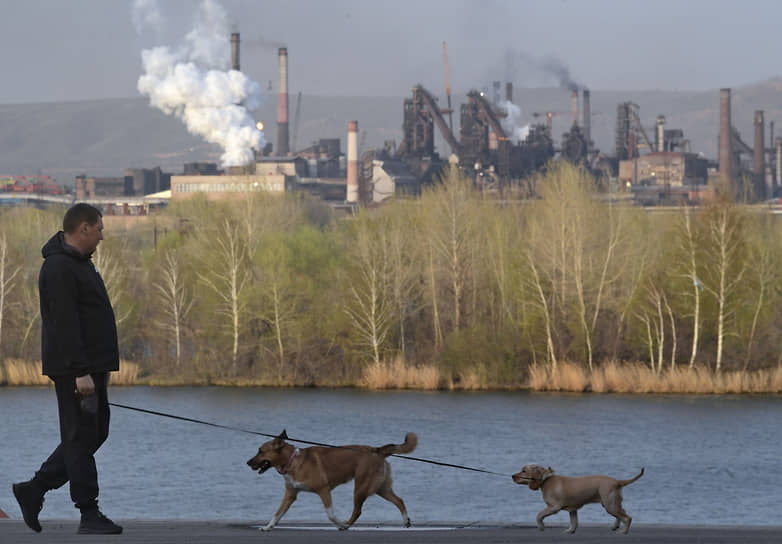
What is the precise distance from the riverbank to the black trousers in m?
35.8

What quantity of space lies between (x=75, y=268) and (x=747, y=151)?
5541 inches

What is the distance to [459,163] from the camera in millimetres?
123062

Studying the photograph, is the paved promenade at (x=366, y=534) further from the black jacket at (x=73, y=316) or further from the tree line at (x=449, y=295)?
the tree line at (x=449, y=295)

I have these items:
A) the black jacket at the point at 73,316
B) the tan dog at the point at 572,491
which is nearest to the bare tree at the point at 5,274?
the tan dog at the point at 572,491

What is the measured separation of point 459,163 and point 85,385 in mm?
115292

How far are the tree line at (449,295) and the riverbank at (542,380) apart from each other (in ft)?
0.90

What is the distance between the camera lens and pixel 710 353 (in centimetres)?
4628

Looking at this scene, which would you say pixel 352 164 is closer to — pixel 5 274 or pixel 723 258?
pixel 5 274

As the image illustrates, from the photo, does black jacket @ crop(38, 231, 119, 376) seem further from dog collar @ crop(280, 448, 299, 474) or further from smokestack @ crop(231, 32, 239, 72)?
smokestack @ crop(231, 32, 239, 72)

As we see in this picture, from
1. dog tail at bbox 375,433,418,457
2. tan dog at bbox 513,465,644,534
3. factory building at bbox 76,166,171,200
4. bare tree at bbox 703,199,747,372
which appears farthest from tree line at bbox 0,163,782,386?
factory building at bbox 76,166,171,200

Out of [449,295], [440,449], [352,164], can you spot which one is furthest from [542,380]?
A: [352,164]

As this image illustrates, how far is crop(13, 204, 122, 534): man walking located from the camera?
27.9ft

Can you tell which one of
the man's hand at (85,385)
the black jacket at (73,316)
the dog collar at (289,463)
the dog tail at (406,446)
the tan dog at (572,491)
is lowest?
the tan dog at (572,491)

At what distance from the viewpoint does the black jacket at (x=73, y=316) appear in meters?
8.51
